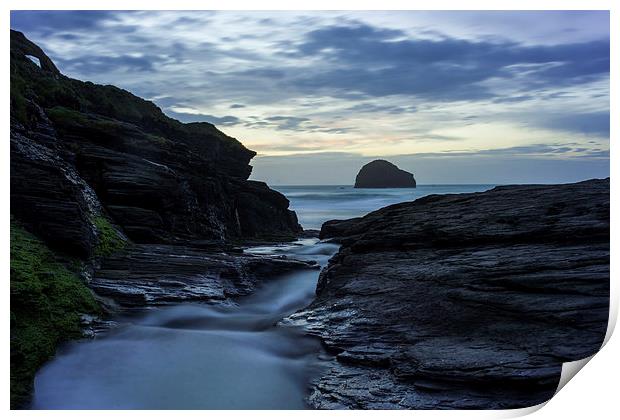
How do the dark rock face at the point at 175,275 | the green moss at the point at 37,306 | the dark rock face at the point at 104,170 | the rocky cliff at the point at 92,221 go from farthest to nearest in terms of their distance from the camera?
the dark rock face at the point at 175,275, the dark rock face at the point at 104,170, the rocky cliff at the point at 92,221, the green moss at the point at 37,306

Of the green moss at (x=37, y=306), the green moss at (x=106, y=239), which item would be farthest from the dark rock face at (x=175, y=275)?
the green moss at (x=37, y=306)

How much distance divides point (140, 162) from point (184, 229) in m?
1.93

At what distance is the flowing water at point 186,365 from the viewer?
21.1 feet

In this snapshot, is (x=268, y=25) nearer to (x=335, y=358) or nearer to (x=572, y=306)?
(x=335, y=358)

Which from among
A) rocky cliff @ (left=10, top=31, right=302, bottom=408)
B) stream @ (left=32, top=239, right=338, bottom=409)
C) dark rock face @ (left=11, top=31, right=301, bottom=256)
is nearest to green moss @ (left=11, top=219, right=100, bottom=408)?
rocky cliff @ (left=10, top=31, right=302, bottom=408)

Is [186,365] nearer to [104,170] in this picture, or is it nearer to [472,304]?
[472,304]

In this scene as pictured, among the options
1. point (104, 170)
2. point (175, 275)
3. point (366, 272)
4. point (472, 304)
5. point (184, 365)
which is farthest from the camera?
point (104, 170)

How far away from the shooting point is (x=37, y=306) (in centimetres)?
702

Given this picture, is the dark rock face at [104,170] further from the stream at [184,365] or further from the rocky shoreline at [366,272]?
the stream at [184,365]

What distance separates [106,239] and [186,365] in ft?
12.9

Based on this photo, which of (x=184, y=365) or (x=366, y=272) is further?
(x=366, y=272)

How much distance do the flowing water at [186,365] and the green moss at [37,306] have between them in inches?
7.7

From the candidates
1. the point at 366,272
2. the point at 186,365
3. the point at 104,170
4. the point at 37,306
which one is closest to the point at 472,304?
the point at 366,272

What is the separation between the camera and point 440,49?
8.52 meters
